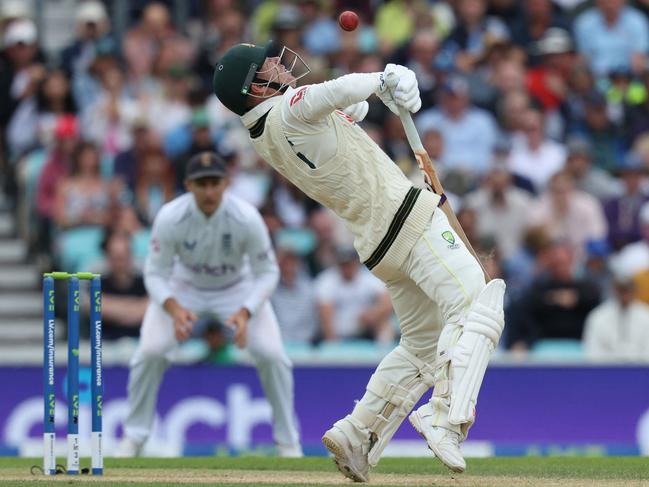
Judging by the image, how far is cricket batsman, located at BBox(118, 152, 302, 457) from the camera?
10.4 m

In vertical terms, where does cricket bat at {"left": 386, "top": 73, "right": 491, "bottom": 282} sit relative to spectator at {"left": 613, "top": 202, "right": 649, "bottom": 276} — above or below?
above

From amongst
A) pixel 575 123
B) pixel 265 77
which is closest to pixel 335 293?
pixel 575 123

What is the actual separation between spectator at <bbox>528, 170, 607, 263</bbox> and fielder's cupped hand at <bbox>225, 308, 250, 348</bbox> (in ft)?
14.7

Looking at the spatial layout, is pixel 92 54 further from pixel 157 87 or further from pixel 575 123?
pixel 575 123

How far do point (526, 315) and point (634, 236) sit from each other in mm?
1701

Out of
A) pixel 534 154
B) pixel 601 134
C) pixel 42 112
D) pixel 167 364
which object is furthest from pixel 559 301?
pixel 42 112

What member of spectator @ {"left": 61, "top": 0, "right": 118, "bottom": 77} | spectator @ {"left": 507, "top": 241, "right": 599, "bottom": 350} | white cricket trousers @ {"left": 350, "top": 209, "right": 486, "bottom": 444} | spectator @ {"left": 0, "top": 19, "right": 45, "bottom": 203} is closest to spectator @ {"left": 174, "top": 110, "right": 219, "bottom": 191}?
spectator @ {"left": 61, "top": 0, "right": 118, "bottom": 77}

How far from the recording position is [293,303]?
13.2 meters

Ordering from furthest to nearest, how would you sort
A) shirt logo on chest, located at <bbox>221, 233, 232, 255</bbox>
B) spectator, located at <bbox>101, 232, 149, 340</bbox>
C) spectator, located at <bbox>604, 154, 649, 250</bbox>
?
spectator, located at <bbox>604, 154, 649, 250</bbox> < spectator, located at <bbox>101, 232, 149, 340</bbox> < shirt logo on chest, located at <bbox>221, 233, 232, 255</bbox>

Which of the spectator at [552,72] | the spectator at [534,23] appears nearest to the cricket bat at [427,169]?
the spectator at [552,72]

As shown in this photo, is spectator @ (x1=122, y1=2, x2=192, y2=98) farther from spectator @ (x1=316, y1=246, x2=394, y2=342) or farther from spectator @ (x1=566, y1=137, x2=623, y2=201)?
spectator @ (x1=566, y1=137, x2=623, y2=201)

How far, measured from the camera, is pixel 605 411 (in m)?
12.2

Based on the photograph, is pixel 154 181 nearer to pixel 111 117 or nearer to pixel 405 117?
pixel 111 117

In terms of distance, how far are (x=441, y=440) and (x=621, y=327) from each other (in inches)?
225
